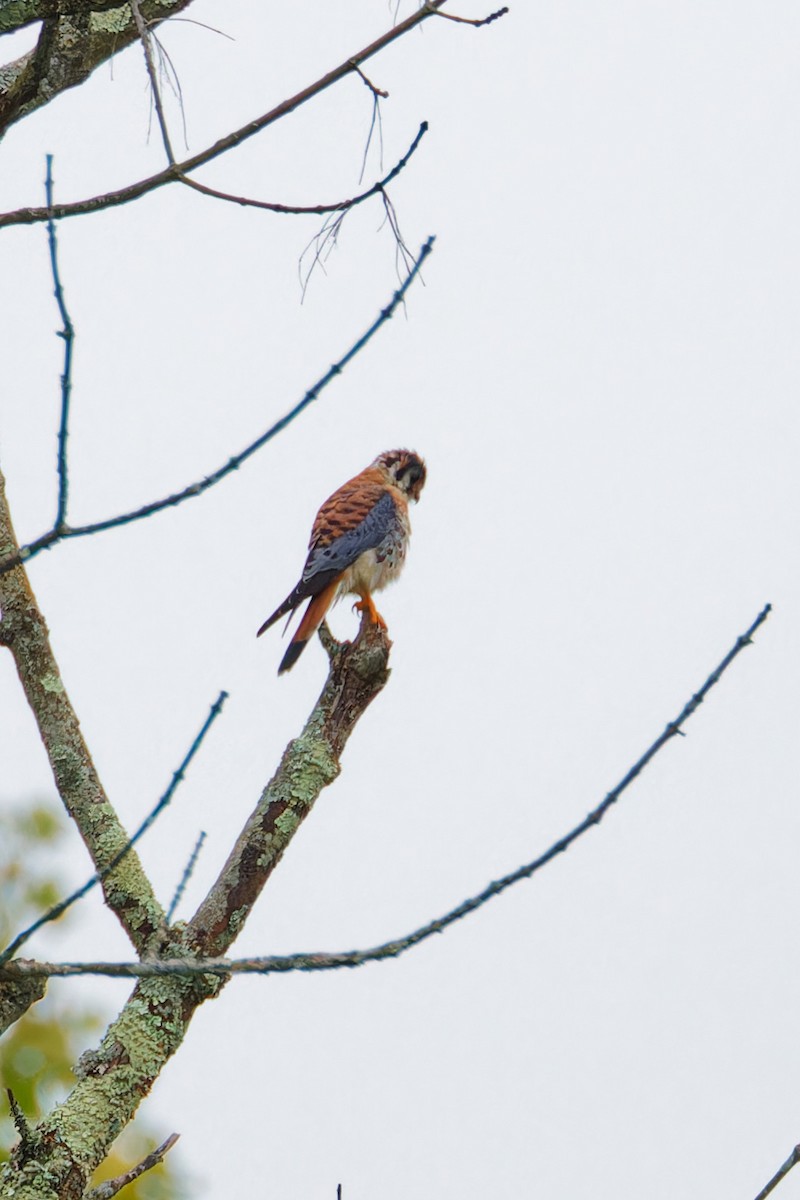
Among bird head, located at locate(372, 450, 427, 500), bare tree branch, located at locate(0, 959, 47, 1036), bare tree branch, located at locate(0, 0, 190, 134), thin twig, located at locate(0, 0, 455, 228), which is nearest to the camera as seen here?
thin twig, located at locate(0, 0, 455, 228)

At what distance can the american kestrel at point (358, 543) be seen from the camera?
4570 mm

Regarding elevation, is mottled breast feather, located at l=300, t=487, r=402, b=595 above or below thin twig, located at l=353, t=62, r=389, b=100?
above

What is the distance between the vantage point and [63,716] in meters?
2.66

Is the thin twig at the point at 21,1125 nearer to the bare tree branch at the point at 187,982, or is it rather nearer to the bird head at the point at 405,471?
the bare tree branch at the point at 187,982

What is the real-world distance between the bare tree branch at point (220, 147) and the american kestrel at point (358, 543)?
8.10ft

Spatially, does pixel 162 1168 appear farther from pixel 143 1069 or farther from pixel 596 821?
pixel 596 821

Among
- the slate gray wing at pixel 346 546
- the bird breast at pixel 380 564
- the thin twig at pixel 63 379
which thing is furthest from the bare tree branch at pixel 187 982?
the bird breast at pixel 380 564

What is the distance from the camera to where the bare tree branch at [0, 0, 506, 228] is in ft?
5.79

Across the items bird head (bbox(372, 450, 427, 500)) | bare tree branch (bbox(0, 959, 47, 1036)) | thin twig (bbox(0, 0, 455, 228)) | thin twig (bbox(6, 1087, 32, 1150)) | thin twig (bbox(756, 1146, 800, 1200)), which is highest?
bird head (bbox(372, 450, 427, 500))

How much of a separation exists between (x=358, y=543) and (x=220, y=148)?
10.7 ft

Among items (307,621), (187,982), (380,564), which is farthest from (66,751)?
(380,564)

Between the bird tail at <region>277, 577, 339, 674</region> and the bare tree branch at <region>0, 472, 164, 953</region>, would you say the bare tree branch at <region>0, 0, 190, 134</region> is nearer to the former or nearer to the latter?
the bare tree branch at <region>0, 472, 164, 953</region>

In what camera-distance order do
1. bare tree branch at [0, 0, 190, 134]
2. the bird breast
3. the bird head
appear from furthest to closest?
1. the bird head
2. the bird breast
3. bare tree branch at [0, 0, 190, 134]

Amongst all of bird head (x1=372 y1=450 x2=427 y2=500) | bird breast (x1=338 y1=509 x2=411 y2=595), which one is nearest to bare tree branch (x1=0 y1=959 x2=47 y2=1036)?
bird breast (x1=338 y1=509 x2=411 y2=595)
